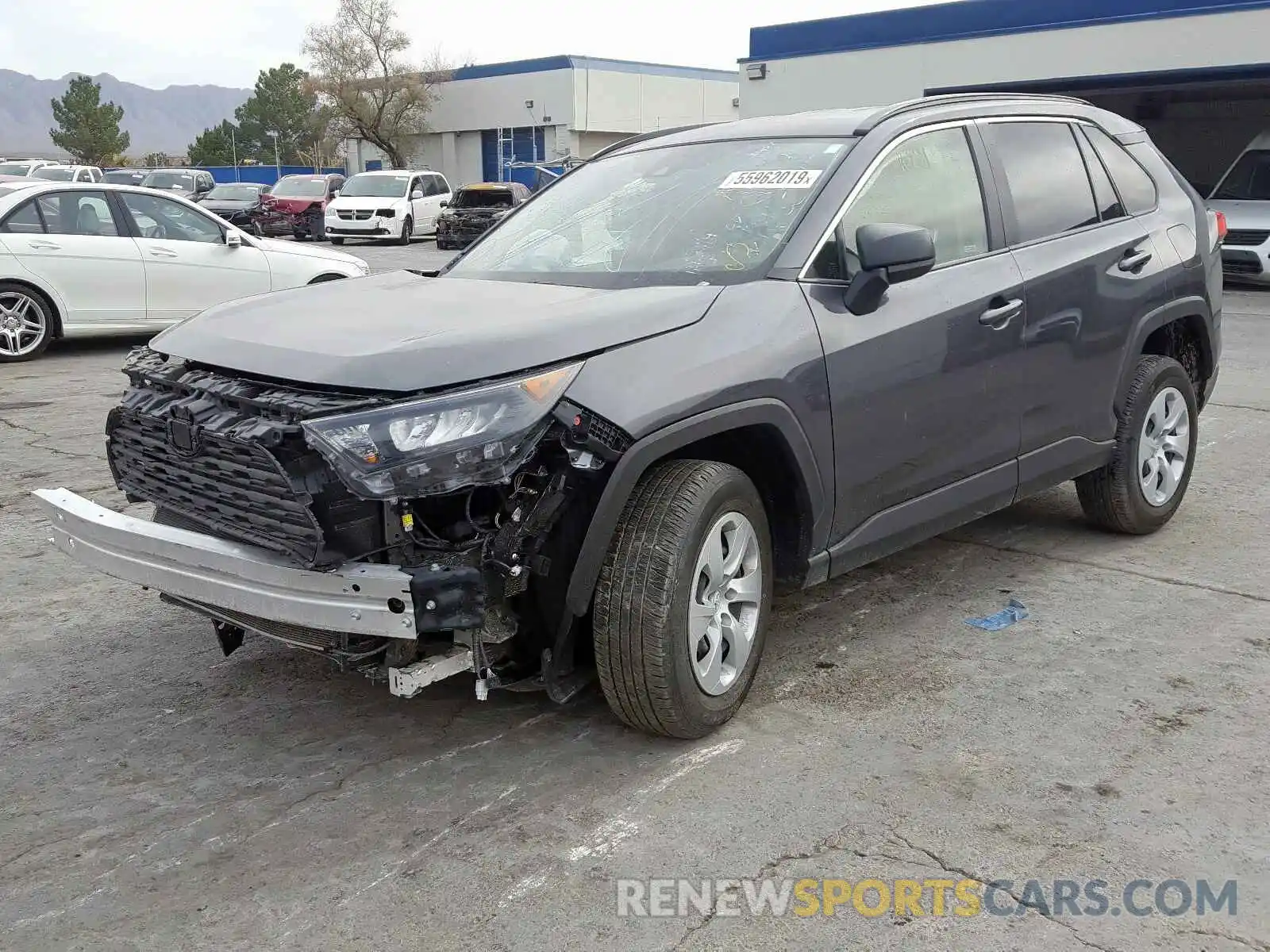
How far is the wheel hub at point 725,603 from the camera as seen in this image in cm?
346

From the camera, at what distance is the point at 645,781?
3400mm

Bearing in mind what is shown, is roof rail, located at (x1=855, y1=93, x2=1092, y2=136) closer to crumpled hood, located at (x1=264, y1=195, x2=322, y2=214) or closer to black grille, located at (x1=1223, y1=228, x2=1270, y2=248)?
black grille, located at (x1=1223, y1=228, x2=1270, y2=248)

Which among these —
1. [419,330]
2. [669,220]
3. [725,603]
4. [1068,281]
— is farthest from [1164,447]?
[419,330]

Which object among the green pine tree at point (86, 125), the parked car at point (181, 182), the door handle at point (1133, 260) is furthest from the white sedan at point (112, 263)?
the green pine tree at point (86, 125)

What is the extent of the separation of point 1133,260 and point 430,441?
348 cm

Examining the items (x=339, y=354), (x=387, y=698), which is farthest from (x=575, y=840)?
(x=339, y=354)

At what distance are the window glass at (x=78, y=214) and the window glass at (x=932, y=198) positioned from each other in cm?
914

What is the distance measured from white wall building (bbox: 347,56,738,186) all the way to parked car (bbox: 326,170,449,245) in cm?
2151

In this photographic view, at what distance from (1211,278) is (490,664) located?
4.23m

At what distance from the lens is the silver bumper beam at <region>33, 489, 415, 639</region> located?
9.93 ft

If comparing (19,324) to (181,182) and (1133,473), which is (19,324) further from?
(181,182)

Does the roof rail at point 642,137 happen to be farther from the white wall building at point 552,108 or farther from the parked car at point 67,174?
the white wall building at point 552,108

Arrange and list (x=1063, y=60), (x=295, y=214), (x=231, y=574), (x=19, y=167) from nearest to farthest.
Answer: (x=231, y=574)
(x=1063, y=60)
(x=295, y=214)
(x=19, y=167)

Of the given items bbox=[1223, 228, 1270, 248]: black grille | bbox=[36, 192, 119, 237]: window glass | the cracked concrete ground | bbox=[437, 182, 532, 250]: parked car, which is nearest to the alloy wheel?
bbox=[36, 192, 119, 237]: window glass
